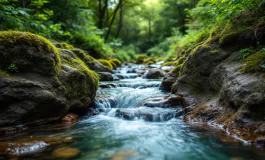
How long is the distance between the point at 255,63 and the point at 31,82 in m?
4.55

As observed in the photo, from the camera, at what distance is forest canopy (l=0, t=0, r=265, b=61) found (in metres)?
6.32

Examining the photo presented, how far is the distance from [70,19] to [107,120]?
10.9 meters

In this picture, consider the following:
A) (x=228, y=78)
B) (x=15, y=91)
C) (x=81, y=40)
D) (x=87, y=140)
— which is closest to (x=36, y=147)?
(x=87, y=140)

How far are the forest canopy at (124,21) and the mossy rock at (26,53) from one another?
2469mm

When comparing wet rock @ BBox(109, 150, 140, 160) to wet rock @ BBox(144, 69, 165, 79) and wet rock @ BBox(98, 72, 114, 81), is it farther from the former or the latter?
wet rock @ BBox(144, 69, 165, 79)

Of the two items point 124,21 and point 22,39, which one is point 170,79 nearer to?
point 22,39

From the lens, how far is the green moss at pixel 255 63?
3336 millimetres

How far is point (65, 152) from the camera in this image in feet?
8.86

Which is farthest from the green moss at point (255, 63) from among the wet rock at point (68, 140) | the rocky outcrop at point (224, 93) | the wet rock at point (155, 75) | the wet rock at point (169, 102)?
the wet rock at point (155, 75)

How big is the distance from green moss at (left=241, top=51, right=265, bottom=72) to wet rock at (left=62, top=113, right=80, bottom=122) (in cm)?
413

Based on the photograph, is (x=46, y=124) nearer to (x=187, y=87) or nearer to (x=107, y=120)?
(x=107, y=120)

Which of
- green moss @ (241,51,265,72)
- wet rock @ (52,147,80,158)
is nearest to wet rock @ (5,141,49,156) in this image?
wet rock @ (52,147,80,158)

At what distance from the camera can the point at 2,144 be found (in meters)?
2.85

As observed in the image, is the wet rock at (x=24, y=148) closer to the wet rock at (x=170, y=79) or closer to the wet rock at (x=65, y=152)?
the wet rock at (x=65, y=152)
